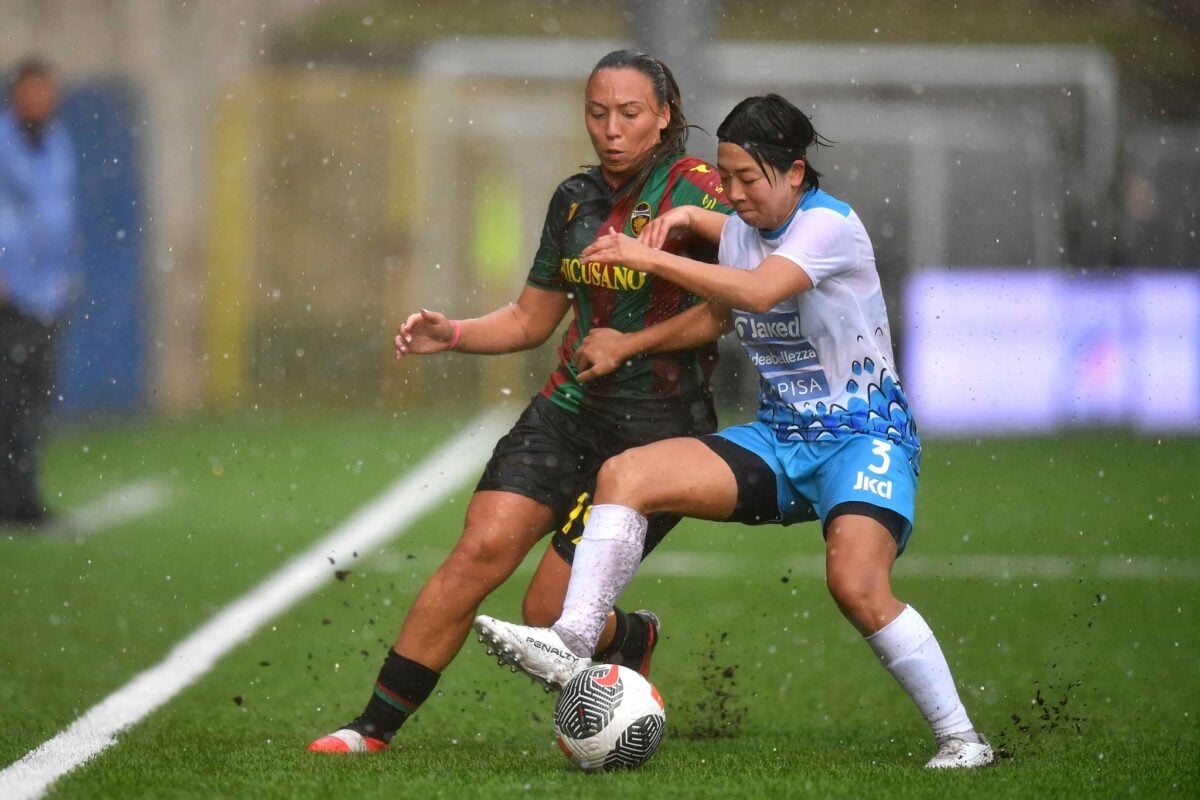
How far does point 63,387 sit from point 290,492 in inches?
240

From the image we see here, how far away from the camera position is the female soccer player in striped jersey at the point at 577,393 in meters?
4.80

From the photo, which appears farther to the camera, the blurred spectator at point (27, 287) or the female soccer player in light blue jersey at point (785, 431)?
the blurred spectator at point (27, 287)

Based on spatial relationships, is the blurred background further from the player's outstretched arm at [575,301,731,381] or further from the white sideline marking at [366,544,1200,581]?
the player's outstretched arm at [575,301,731,381]

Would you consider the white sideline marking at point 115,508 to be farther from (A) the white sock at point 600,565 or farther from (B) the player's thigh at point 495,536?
(A) the white sock at point 600,565

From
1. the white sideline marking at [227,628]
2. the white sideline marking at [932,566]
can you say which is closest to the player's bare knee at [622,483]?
the white sideline marking at [227,628]

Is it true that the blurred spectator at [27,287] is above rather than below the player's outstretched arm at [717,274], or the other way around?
below

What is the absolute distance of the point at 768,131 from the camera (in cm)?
A: 449

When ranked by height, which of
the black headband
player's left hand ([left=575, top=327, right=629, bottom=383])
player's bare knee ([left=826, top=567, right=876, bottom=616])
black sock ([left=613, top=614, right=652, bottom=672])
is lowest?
black sock ([left=613, top=614, right=652, bottom=672])

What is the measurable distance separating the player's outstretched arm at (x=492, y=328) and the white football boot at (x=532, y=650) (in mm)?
901

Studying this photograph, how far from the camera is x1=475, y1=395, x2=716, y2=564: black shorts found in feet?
16.0

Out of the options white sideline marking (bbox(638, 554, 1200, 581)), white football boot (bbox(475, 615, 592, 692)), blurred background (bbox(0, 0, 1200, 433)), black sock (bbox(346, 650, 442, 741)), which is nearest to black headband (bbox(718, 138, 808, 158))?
white football boot (bbox(475, 615, 592, 692))

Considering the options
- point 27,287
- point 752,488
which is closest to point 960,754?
point 752,488

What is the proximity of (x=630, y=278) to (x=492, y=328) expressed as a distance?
0.44m

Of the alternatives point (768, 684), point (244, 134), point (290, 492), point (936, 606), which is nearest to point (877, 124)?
point (244, 134)
